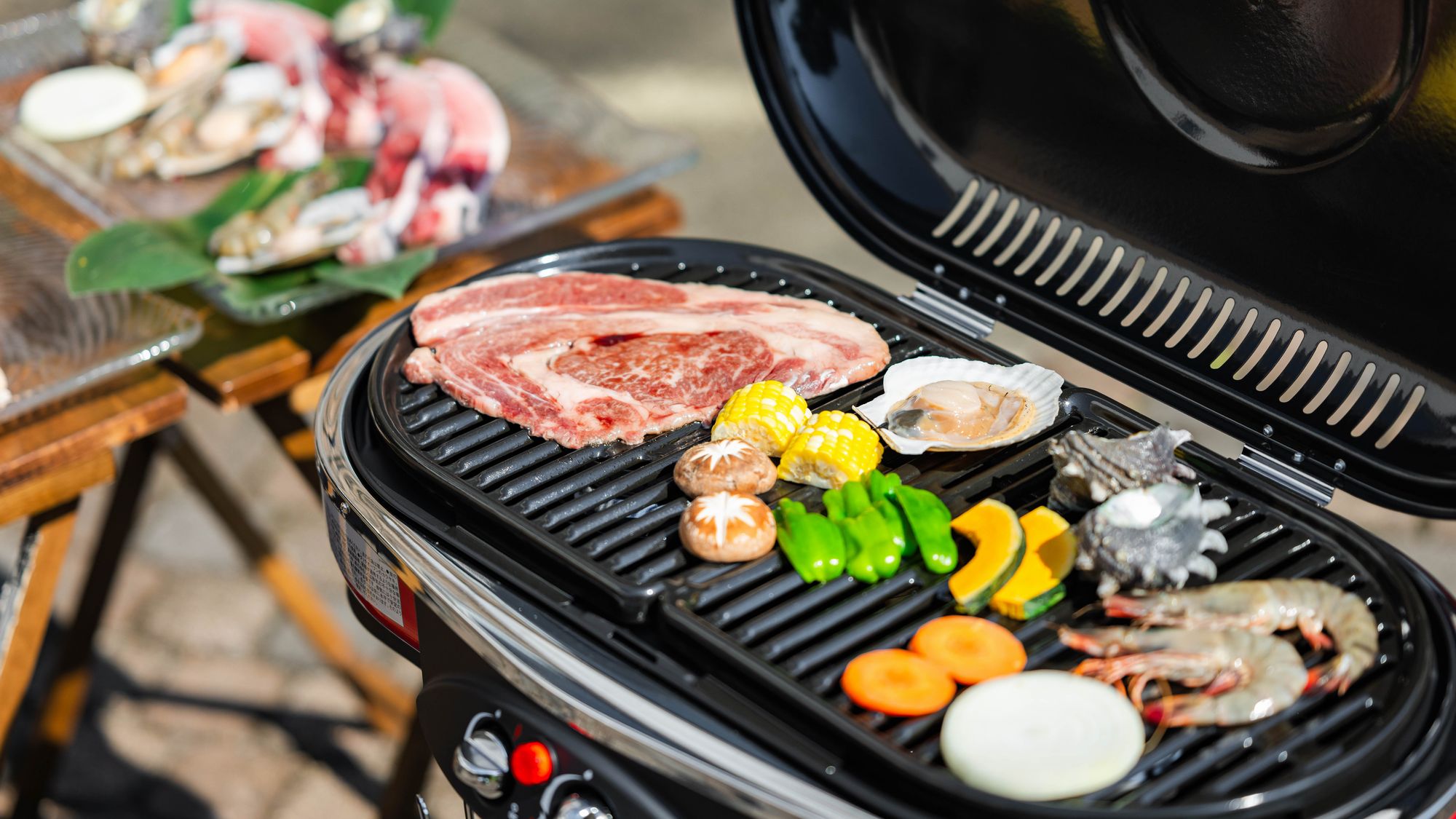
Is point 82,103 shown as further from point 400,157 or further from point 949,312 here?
point 949,312

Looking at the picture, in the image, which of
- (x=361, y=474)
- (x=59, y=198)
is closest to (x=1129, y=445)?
(x=361, y=474)

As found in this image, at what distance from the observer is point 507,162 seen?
2723 mm

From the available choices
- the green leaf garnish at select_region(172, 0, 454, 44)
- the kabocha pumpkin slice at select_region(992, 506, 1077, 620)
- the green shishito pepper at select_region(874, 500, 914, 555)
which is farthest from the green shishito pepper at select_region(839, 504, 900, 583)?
the green leaf garnish at select_region(172, 0, 454, 44)

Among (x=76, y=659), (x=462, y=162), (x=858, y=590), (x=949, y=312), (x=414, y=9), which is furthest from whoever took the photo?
(x=414, y=9)

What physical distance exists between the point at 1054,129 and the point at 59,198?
2100 millimetres

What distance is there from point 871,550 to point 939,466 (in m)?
0.21

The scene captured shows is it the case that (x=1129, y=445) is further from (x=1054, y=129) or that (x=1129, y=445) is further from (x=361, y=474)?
(x=361, y=474)

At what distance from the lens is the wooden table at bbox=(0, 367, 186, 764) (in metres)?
2.00

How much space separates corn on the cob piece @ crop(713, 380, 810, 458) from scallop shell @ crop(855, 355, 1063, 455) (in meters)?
0.08

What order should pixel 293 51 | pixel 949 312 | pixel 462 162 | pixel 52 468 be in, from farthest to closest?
pixel 293 51 < pixel 462 162 < pixel 52 468 < pixel 949 312

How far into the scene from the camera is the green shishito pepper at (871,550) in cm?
129

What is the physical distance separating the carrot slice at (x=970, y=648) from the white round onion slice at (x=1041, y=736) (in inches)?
0.9

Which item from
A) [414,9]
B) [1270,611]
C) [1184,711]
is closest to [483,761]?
[1184,711]

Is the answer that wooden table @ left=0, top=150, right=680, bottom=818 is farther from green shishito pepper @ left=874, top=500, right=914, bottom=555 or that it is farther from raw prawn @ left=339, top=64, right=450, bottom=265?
green shishito pepper @ left=874, top=500, right=914, bottom=555
